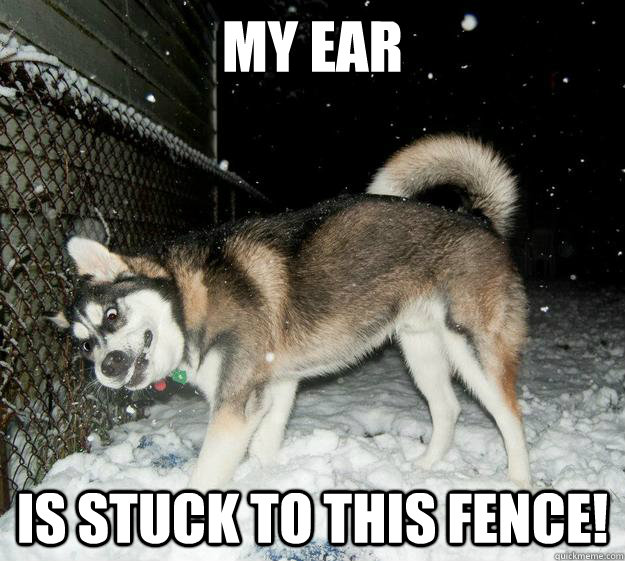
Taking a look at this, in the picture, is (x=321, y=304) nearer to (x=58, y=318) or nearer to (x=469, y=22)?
(x=58, y=318)

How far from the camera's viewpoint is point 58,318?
2.52 meters

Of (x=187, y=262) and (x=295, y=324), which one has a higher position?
(x=187, y=262)

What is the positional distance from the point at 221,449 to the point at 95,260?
1074 millimetres

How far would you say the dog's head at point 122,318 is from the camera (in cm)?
234

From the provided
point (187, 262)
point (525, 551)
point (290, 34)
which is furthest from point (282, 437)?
point (290, 34)

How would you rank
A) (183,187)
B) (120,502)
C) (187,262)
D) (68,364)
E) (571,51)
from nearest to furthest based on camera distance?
1. (120,502)
2. (187,262)
3. (68,364)
4. (183,187)
5. (571,51)

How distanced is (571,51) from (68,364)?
1708 centimetres

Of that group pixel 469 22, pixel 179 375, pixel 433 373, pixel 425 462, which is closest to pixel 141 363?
pixel 179 375

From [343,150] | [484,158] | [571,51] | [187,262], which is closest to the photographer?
[187,262]

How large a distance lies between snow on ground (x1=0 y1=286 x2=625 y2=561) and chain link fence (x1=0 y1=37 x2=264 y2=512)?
0.23 m

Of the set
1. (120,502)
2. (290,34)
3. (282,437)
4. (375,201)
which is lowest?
(120,502)

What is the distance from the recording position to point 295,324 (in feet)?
9.10

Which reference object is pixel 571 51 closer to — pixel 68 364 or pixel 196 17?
pixel 196 17

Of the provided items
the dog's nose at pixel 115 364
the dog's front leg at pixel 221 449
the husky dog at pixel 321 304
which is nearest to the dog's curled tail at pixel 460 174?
the husky dog at pixel 321 304
